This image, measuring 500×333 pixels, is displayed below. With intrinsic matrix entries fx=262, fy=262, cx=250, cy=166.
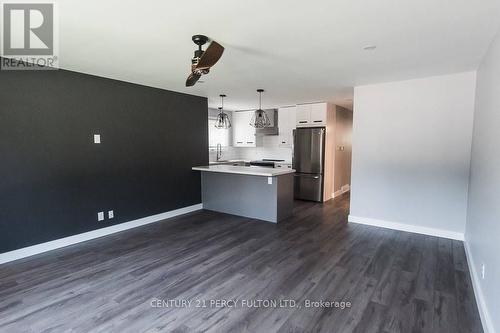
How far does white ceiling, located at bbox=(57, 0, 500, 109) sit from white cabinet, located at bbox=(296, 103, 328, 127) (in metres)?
1.94

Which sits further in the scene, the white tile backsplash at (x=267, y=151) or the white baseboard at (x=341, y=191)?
the white tile backsplash at (x=267, y=151)

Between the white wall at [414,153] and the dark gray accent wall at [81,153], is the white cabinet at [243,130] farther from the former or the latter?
the white wall at [414,153]

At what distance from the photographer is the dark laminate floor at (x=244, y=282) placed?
6.57 feet

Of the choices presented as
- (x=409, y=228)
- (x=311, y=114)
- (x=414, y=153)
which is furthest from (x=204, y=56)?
(x=311, y=114)

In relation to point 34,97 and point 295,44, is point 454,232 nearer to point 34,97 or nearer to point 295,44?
point 295,44

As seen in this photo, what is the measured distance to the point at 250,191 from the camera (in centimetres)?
471

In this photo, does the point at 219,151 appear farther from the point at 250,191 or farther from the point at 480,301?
the point at 480,301

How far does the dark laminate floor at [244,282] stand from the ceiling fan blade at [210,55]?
2.04 meters

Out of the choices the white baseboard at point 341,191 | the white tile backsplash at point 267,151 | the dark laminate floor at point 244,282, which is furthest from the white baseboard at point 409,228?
the white tile backsplash at point 267,151

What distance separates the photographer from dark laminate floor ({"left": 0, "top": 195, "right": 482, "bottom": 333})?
2002mm

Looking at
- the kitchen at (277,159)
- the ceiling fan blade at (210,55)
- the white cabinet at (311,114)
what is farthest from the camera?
the white cabinet at (311,114)

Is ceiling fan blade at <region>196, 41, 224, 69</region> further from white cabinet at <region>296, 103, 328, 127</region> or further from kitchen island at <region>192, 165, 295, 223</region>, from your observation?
white cabinet at <region>296, 103, 328, 127</region>

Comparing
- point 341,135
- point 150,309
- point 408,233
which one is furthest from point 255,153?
point 150,309

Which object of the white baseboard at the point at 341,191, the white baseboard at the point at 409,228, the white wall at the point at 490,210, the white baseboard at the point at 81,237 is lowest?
the white baseboard at the point at 81,237
